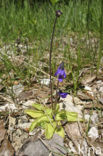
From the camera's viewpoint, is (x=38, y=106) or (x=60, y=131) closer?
(x=60, y=131)

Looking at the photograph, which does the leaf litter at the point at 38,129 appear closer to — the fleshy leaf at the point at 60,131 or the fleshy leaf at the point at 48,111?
the fleshy leaf at the point at 60,131

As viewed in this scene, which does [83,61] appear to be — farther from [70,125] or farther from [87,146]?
[87,146]

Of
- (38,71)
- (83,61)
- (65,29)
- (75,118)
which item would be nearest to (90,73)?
A: (83,61)

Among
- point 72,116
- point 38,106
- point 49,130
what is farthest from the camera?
point 38,106

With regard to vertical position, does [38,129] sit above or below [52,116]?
below

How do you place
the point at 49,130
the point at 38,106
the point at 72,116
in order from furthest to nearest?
the point at 38,106 → the point at 72,116 → the point at 49,130

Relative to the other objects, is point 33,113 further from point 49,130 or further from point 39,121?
point 49,130

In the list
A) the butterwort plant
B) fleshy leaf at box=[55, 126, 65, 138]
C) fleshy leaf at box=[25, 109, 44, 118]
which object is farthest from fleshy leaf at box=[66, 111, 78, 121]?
fleshy leaf at box=[25, 109, 44, 118]

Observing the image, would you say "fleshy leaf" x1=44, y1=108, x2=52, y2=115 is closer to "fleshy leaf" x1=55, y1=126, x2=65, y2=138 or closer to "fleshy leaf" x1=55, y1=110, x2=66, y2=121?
"fleshy leaf" x1=55, y1=110, x2=66, y2=121

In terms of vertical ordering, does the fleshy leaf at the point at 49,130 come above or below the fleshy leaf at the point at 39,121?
below

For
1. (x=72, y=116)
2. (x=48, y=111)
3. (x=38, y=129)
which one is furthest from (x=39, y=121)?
(x=72, y=116)

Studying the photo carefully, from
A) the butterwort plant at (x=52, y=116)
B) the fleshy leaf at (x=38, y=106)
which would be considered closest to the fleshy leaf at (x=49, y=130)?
the butterwort plant at (x=52, y=116)
